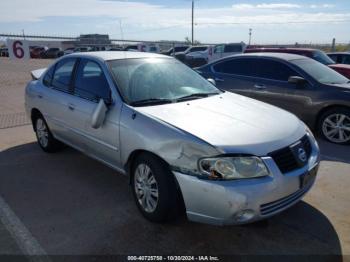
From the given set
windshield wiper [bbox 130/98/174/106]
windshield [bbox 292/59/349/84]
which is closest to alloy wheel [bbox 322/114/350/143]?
windshield [bbox 292/59/349/84]

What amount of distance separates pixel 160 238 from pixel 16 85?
12.6 m

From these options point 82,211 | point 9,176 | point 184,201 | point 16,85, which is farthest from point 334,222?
point 16,85

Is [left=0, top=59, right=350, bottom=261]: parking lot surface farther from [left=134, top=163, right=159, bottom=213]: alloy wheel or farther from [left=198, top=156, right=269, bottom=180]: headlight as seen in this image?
[left=198, top=156, right=269, bottom=180]: headlight

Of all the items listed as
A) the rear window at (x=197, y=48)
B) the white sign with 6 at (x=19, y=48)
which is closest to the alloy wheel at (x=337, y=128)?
the white sign with 6 at (x=19, y=48)

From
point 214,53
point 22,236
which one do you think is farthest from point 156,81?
point 214,53

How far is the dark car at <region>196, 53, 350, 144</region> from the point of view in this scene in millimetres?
5852

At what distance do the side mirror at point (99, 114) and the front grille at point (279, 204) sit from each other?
6.14ft

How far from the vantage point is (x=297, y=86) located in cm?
623

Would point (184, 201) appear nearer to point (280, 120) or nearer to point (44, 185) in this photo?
point (280, 120)

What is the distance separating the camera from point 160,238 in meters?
3.05

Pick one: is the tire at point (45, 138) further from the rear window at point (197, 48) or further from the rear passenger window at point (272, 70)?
the rear window at point (197, 48)

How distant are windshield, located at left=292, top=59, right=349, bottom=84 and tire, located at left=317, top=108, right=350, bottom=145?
65cm

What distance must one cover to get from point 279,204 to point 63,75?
3416 mm

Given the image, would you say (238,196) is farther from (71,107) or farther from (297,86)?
(297,86)
